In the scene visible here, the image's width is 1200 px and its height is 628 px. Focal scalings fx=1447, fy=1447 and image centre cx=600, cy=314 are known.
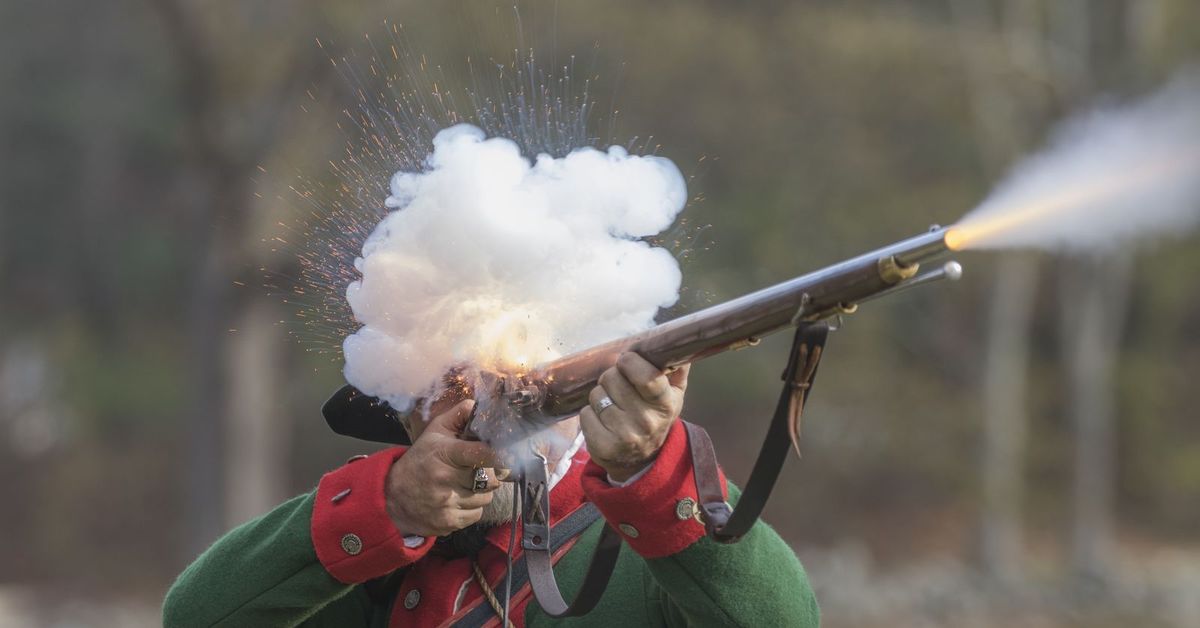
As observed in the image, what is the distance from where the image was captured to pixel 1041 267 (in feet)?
69.2

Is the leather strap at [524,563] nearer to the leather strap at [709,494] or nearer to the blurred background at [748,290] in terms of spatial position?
the leather strap at [709,494]

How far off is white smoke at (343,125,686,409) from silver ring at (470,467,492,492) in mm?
243

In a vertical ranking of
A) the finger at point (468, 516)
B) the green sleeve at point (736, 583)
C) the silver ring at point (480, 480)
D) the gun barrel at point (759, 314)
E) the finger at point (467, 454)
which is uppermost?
the finger at point (467, 454)

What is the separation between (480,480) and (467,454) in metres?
0.09

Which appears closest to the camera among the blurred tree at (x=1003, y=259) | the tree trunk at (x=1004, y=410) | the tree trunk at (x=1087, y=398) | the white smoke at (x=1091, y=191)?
the white smoke at (x=1091, y=191)

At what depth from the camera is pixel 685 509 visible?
9.60ft

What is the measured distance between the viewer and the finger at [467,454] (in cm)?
303

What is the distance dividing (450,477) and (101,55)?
2348cm

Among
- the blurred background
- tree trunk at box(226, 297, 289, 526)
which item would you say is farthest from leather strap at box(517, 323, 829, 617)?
tree trunk at box(226, 297, 289, 526)

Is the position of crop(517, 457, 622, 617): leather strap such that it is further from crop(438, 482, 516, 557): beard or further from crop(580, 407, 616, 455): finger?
crop(580, 407, 616, 455): finger

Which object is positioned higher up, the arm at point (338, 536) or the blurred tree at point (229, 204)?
the blurred tree at point (229, 204)

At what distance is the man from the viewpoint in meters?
2.90

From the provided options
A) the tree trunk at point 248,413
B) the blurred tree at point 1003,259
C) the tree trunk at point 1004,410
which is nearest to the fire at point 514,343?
the tree trunk at point 248,413

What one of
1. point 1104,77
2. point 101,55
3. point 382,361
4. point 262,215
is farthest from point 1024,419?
point 382,361
